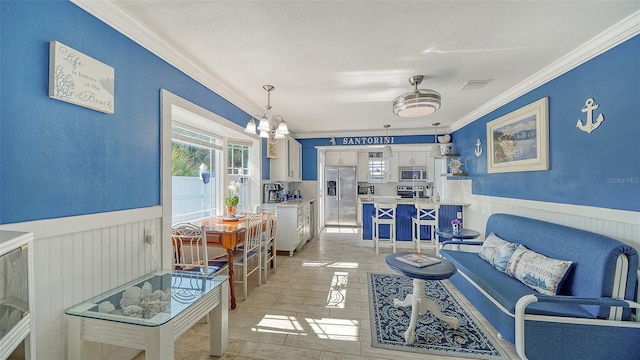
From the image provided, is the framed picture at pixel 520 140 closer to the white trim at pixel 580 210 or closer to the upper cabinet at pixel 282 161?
the white trim at pixel 580 210

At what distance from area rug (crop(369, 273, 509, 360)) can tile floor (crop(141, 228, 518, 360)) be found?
0.27ft

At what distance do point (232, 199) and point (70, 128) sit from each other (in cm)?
217

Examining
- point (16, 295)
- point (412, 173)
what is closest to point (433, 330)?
point (16, 295)

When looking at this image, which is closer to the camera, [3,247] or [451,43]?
[3,247]

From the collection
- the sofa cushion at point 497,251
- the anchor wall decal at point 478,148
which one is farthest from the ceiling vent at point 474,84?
the sofa cushion at point 497,251

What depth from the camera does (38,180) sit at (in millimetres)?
1345

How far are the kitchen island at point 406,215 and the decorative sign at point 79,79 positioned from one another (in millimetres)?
4424

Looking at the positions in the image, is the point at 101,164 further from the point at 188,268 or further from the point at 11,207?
the point at 188,268

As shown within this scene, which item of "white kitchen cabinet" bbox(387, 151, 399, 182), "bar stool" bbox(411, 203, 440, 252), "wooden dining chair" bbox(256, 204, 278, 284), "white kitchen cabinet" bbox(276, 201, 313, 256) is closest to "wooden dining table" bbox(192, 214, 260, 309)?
"wooden dining chair" bbox(256, 204, 278, 284)

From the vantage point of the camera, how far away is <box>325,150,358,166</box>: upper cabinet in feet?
23.7

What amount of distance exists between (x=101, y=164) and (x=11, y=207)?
1.65 feet

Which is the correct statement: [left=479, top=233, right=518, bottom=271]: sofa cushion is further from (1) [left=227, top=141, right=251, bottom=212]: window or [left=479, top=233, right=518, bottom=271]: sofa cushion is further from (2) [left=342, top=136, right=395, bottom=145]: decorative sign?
(1) [left=227, top=141, right=251, bottom=212]: window

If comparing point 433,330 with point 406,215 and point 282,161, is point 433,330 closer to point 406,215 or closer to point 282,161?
point 406,215

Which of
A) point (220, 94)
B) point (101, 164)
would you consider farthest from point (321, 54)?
point (101, 164)
